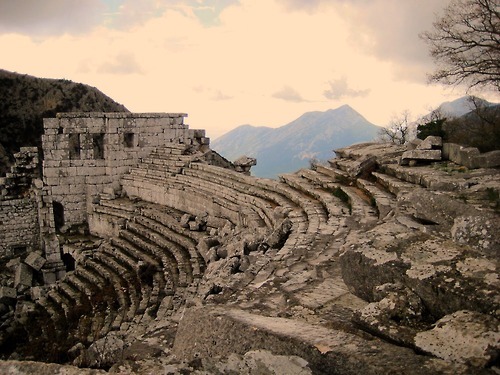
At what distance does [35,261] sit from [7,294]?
195 centimetres

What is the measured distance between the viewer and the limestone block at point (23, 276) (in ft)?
48.8

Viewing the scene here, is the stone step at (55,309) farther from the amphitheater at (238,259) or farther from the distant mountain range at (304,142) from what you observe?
the distant mountain range at (304,142)

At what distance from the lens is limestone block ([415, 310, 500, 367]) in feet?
8.96

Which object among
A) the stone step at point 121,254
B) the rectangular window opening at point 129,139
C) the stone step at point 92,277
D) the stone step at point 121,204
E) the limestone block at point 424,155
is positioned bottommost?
the stone step at point 92,277

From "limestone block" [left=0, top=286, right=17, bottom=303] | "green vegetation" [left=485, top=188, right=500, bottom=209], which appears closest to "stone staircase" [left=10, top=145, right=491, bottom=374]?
"green vegetation" [left=485, top=188, right=500, bottom=209]

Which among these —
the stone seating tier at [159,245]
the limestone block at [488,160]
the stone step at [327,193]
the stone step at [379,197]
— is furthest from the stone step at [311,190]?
the limestone block at [488,160]

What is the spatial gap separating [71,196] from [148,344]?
1360cm

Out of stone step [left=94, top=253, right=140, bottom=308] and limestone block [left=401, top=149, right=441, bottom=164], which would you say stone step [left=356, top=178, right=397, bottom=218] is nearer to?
limestone block [left=401, top=149, right=441, bottom=164]

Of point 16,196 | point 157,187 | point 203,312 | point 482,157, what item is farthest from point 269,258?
point 16,196

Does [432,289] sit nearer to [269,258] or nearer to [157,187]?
[269,258]

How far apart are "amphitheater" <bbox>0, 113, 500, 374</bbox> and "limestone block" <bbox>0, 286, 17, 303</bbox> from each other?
0.21 ft

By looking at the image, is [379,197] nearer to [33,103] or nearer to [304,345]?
[304,345]

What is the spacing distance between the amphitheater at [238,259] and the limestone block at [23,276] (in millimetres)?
71

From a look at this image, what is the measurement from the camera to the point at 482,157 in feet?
29.0
